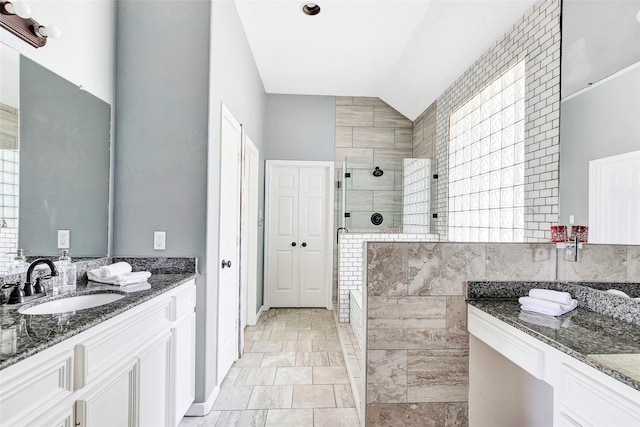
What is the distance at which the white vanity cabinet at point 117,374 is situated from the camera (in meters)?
0.93

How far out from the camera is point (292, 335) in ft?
11.8

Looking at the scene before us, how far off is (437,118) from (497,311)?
2.73 m

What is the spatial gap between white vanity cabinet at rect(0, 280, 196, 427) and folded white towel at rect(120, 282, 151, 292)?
4.1 inches

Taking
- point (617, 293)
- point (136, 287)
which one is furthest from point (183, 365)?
point (617, 293)

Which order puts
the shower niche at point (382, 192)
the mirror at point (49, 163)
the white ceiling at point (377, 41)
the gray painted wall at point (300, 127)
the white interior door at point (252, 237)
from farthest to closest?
1. the gray painted wall at point (300, 127)
2. the shower niche at point (382, 192)
3. the white interior door at point (252, 237)
4. the white ceiling at point (377, 41)
5. the mirror at point (49, 163)

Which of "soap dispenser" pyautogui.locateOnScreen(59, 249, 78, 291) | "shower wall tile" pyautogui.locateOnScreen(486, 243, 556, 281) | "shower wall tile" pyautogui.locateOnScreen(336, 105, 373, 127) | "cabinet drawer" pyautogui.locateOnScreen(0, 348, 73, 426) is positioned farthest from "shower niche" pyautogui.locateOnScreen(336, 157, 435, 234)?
"cabinet drawer" pyautogui.locateOnScreen(0, 348, 73, 426)

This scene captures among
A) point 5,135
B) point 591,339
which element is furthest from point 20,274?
point 591,339

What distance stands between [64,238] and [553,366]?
7.73 ft

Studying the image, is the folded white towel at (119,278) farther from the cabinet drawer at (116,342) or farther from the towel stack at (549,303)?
the towel stack at (549,303)

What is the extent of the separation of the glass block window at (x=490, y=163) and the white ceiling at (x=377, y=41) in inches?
16.3

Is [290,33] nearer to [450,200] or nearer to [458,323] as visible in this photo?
[450,200]

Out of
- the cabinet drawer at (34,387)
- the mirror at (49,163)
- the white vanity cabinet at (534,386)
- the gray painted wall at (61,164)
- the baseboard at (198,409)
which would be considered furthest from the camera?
the baseboard at (198,409)

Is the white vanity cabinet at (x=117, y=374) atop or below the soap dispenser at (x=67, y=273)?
below

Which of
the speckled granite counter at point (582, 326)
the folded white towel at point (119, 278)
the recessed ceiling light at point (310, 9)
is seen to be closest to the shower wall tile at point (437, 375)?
the speckled granite counter at point (582, 326)
